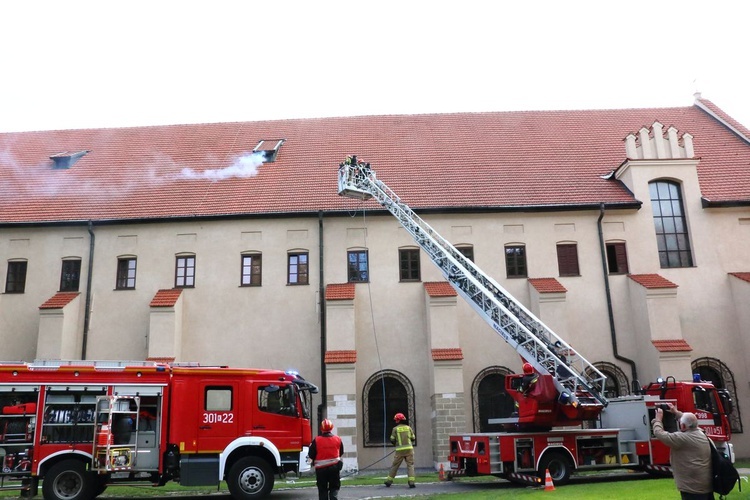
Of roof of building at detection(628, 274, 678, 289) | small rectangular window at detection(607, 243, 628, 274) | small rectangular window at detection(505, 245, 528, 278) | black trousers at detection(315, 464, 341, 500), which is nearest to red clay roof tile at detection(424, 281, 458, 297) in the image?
small rectangular window at detection(505, 245, 528, 278)

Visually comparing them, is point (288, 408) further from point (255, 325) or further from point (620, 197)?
point (620, 197)

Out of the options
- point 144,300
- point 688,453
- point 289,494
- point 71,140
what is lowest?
point 289,494

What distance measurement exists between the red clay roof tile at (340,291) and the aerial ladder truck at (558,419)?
598cm

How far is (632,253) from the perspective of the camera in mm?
24234

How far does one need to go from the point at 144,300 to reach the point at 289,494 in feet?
37.6

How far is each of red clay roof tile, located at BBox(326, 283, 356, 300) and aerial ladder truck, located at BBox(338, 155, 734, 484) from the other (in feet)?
19.6

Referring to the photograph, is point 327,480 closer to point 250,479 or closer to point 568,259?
point 250,479

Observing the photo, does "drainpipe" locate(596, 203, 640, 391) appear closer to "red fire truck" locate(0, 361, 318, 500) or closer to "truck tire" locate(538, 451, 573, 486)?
"truck tire" locate(538, 451, 573, 486)

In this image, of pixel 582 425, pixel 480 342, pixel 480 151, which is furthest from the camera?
pixel 480 151

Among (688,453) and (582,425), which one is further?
(582,425)

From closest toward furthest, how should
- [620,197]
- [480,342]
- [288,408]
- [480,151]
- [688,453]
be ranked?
[688,453], [288,408], [480,342], [620,197], [480,151]

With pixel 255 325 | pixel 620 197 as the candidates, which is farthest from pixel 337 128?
pixel 620 197

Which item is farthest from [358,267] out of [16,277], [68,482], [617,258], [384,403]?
[16,277]

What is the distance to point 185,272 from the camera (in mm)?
24219
